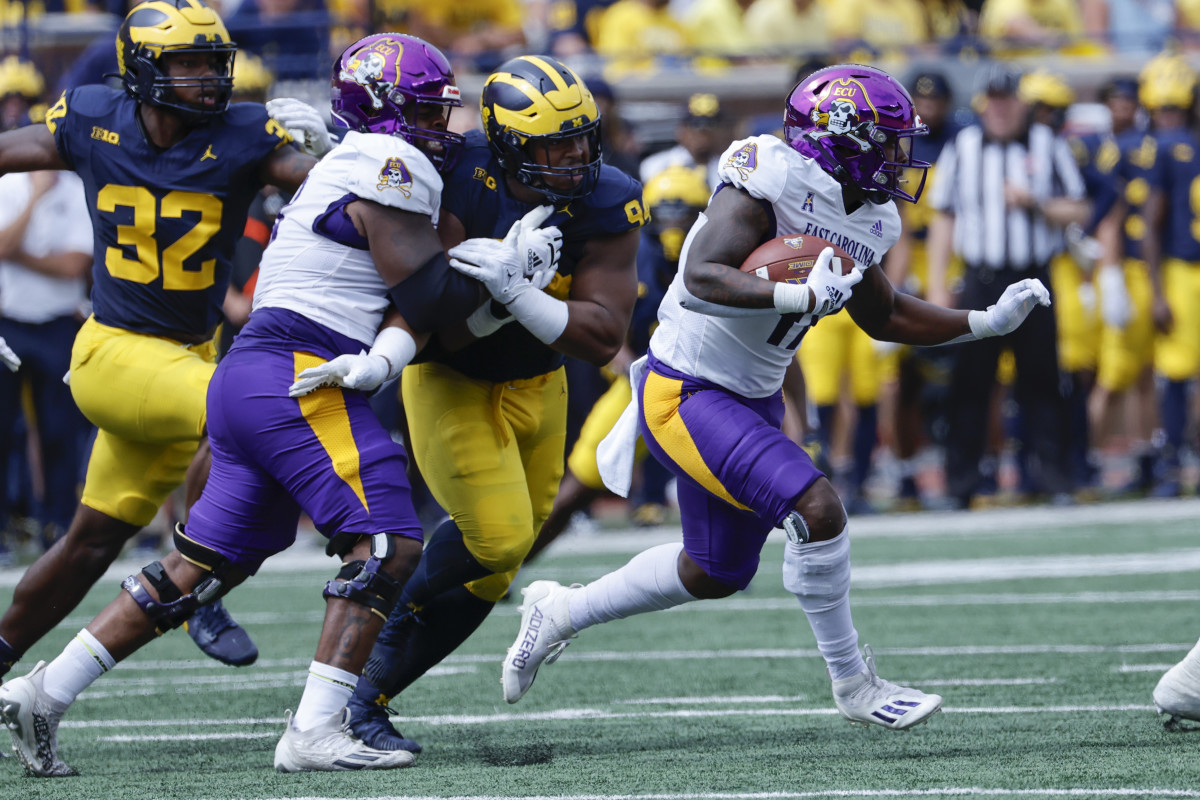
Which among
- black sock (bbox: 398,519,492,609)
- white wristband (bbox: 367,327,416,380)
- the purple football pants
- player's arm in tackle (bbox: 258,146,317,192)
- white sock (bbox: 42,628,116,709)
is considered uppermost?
player's arm in tackle (bbox: 258,146,317,192)

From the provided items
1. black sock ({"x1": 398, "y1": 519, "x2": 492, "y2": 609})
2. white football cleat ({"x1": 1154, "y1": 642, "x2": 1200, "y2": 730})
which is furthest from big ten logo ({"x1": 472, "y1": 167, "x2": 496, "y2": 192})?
white football cleat ({"x1": 1154, "y1": 642, "x2": 1200, "y2": 730})

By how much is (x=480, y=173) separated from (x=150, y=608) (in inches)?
51.1

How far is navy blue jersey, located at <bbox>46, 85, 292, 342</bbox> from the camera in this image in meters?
4.62

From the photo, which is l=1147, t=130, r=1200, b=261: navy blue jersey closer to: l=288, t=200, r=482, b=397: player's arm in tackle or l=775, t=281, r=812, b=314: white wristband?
l=775, t=281, r=812, b=314: white wristband

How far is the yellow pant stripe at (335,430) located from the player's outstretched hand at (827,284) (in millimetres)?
1098

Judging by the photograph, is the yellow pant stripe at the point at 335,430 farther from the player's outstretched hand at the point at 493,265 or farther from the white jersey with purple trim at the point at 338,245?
the player's outstretched hand at the point at 493,265

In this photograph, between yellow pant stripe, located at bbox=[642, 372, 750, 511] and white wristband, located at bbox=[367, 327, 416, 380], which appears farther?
yellow pant stripe, located at bbox=[642, 372, 750, 511]

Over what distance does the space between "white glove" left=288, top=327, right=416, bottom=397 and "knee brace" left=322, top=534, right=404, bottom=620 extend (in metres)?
0.35

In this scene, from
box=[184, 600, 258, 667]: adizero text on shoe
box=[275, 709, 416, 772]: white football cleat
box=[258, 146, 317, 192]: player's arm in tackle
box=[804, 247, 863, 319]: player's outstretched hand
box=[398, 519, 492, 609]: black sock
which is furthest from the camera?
box=[184, 600, 258, 667]: adizero text on shoe

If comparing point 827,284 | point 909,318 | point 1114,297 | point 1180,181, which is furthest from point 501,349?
point 1180,181

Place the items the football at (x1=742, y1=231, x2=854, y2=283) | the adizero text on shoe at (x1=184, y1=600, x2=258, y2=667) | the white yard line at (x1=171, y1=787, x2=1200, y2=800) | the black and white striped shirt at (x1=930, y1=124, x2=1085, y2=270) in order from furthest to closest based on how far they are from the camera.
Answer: the black and white striped shirt at (x1=930, y1=124, x2=1085, y2=270), the adizero text on shoe at (x1=184, y1=600, x2=258, y2=667), the football at (x1=742, y1=231, x2=854, y2=283), the white yard line at (x1=171, y1=787, x2=1200, y2=800)

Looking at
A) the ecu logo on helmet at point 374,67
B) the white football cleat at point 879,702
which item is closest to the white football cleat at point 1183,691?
the white football cleat at point 879,702

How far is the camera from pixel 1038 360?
9281 mm

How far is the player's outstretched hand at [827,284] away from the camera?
4004mm
